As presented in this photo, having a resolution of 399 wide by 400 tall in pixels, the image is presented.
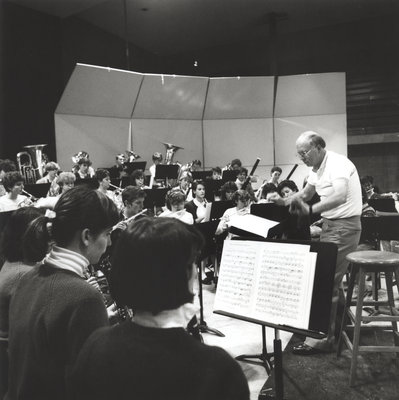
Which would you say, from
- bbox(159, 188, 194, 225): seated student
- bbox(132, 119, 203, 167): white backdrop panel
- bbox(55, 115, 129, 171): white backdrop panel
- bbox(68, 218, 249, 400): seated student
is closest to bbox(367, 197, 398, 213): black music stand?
bbox(159, 188, 194, 225): seated student

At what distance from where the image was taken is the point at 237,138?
472 inches

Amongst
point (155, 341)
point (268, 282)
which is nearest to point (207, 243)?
point (268, 282)

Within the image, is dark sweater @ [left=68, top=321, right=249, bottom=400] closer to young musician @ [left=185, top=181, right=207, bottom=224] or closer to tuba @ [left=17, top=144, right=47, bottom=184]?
young musician @ [left=185, top=181, right=207, bottom=224]

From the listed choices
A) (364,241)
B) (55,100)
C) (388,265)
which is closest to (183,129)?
(55,100)

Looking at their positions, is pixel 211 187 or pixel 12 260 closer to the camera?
pixel 12 260

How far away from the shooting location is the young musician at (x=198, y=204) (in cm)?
620

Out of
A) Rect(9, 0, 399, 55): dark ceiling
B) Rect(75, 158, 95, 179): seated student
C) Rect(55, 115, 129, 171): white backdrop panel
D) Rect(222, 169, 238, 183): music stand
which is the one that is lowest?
Rect(222, 169, 238, 183): music stand

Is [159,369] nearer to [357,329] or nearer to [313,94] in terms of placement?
[357,329]

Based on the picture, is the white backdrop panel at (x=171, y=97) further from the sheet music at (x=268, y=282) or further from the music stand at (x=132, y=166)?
the sheet music at (x=268, y=282)

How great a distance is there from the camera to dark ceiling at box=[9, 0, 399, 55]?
10.1m

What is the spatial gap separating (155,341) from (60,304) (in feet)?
1.66

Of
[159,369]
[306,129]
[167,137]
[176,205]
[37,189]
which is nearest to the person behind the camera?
[159,369]

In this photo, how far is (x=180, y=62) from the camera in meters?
14.4

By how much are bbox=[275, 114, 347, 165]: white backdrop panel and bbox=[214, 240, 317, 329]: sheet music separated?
9856 millimetres
